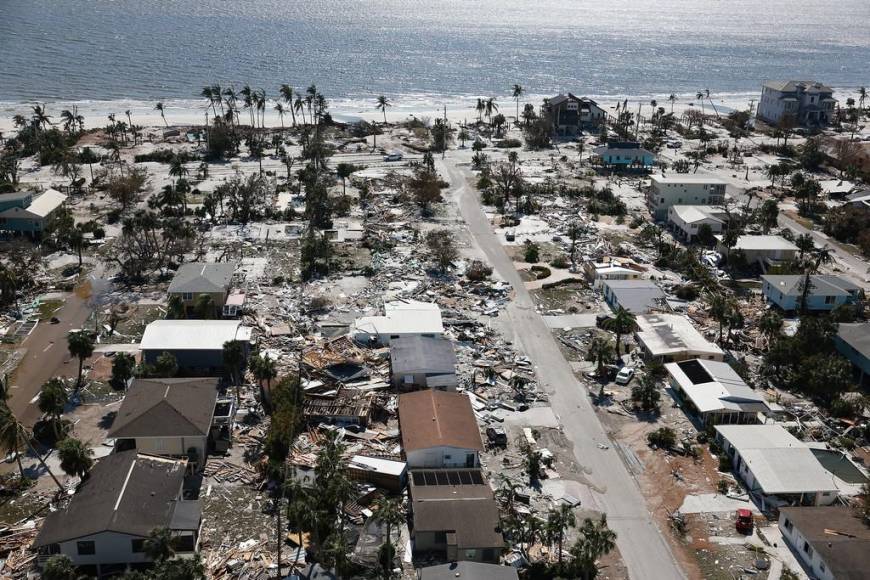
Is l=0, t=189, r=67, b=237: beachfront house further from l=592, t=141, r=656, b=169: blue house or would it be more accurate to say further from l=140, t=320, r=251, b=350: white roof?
l=592, t=141, r=656, b=169: blue house

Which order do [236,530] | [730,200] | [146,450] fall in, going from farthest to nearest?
[730,200] → [146,450] → [236,530]

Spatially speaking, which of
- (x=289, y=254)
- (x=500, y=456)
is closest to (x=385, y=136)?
(x=289, y=254)

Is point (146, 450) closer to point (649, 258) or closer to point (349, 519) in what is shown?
point (349, 519)

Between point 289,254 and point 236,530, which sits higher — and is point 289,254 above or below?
above

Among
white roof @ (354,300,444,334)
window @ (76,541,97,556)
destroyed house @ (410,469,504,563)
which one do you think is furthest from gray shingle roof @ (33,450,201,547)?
white roof @ (354,300,444,334)

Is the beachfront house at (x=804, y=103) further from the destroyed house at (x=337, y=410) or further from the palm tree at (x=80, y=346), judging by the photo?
the palm tree at (x=80, y=346)

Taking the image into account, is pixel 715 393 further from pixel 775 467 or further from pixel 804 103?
pixel 804 103
